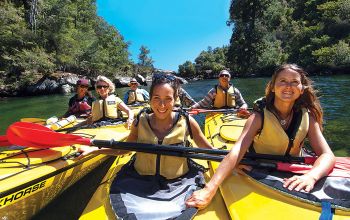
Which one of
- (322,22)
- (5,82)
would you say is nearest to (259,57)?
(322,22)

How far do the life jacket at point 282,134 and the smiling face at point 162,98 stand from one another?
0.80m

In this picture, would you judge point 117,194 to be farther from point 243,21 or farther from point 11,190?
point 243,21

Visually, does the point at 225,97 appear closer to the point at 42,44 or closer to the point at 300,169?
the point at 300,169

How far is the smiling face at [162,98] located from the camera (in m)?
2.66

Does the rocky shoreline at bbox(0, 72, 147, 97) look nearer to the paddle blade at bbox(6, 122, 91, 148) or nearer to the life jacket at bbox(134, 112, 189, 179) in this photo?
the paddle blade at bbox(6, 122, 91, 148)

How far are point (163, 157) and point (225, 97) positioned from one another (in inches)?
187

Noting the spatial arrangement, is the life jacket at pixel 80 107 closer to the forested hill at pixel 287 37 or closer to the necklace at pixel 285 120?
the necklace at pixel 285 120

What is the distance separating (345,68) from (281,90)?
29.3 m

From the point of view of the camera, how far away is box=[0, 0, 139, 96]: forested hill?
28359 millimetres

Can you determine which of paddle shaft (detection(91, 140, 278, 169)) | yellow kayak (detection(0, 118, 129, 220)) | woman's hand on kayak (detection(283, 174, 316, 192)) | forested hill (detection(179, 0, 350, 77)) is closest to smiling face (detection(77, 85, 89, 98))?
yellow kayak (detection(0, 118, 129, 220))

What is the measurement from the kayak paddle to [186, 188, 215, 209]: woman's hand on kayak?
0.51 metres

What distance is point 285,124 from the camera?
2.71 meters

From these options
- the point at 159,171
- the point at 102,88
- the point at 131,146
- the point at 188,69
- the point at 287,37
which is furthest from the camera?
the point at 188,69

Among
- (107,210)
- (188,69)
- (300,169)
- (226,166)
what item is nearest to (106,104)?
(107,210)
